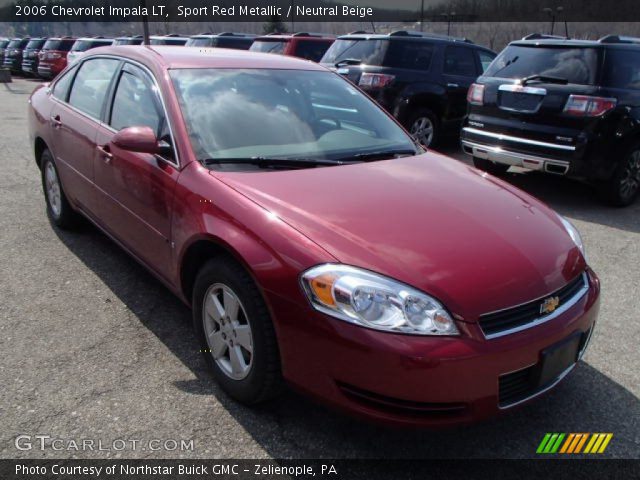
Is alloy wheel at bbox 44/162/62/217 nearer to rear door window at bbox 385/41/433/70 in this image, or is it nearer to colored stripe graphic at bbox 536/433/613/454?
colored stripe graphic at bbox 536/433/613/454

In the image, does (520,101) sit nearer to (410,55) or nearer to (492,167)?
(492,167)

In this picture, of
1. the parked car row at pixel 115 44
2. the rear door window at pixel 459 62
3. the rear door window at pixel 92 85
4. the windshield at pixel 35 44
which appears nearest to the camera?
the rear door window at pixel 92 85

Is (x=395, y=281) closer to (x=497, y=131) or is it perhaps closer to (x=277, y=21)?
(x=497, y=131)

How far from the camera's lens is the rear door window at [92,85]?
151 inches

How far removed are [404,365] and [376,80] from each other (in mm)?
6631

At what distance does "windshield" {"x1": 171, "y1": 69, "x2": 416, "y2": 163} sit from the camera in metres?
2.94

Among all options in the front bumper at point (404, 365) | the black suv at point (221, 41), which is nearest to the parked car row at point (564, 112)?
the front bumper at point (404, 365)

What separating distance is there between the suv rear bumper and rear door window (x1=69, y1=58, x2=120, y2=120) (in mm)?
4123

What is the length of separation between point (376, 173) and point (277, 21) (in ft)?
167

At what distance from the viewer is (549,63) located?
5902 millimetres

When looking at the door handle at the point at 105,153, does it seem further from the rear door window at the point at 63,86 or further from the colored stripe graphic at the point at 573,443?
the colored stripe graphic at the point at 573,443

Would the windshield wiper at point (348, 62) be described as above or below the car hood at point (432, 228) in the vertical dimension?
above

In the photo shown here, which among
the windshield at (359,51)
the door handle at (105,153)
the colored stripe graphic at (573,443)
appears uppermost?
the windshield at (359,51)

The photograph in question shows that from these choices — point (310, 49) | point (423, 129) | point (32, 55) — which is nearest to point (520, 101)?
point (423, 129)
